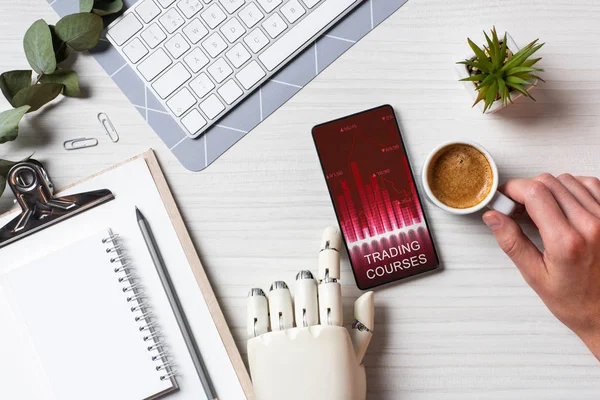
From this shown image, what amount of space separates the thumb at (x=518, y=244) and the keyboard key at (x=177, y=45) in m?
0.43

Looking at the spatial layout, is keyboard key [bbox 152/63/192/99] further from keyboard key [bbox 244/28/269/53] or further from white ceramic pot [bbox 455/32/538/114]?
white ceramic pot [bbox 455/32/538/114]

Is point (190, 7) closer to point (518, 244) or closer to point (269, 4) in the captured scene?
point (269, 4)

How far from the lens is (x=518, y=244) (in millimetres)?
669

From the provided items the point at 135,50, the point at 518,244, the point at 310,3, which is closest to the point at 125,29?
the point at 135,50

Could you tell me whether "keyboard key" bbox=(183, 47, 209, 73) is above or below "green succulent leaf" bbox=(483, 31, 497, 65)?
above

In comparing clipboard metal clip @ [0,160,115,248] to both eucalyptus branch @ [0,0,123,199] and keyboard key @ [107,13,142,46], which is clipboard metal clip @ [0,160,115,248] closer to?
eucalyptus branch @ [0,0,123,199]

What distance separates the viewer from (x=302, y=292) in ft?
2.17

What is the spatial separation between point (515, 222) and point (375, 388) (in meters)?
0.27

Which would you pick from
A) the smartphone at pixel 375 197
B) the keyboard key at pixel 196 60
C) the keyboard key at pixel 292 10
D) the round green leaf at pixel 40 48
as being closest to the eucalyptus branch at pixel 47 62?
the round green leaf at pixel 40 48

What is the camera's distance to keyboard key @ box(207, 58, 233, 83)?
0.71 meters

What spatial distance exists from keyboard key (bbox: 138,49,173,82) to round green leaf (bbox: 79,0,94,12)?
9 centimetres

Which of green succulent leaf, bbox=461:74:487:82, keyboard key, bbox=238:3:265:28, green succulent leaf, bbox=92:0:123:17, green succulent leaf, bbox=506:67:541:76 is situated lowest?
green succulent leaf, bbox=506:67:541:76

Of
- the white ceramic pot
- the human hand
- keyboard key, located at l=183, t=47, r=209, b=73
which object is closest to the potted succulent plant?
the white ceramic pot

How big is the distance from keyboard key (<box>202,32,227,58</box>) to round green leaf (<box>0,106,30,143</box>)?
0.77ft
